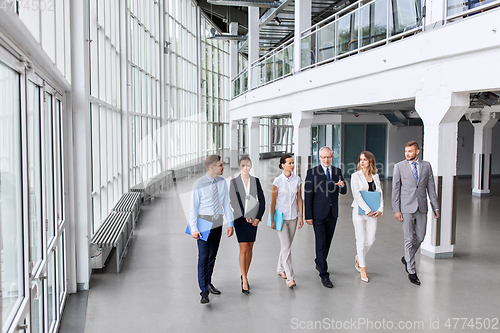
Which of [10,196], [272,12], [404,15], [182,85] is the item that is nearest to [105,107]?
[404,15]

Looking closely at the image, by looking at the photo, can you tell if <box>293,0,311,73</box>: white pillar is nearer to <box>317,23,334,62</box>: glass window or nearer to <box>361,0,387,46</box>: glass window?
<box>317,23,334,62</box>: glass window

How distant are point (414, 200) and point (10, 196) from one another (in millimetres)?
4932

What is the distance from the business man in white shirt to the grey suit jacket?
2.44 metres

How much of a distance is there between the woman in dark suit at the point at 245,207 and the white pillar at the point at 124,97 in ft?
23.0

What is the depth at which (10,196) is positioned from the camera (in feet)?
9.14

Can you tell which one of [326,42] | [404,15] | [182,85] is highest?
[182,85]

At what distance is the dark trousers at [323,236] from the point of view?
5.70 metres

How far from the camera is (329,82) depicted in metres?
10.4

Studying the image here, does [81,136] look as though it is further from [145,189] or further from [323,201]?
[145,189]

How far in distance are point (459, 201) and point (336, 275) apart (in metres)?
9.22

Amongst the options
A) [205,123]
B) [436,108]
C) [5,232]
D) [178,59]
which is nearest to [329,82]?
[436,108]

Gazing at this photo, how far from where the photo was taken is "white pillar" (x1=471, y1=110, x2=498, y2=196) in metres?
14.3

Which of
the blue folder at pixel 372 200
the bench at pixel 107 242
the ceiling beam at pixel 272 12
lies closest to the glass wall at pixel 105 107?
the bench at pixel 107 242

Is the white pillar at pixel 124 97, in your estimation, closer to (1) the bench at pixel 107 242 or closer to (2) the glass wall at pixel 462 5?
(1) the bench at pixel 107 242
